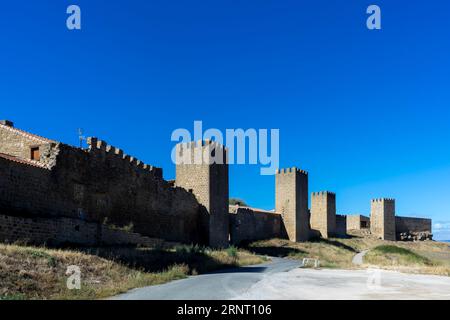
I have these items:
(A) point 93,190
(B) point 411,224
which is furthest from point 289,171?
(B) point 411,224

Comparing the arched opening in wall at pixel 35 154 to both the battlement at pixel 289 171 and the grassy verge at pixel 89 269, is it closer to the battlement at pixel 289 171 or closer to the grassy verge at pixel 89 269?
the grassy verge at pixel 89 269

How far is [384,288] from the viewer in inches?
544

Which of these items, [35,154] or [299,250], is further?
[299,250]

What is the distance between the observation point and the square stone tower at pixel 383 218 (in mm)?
61625

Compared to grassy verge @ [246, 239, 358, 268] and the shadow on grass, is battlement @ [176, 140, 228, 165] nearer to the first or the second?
grassy verge @ [246, 239, 358, 268]

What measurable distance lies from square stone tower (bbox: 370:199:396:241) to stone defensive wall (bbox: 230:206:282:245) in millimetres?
22456

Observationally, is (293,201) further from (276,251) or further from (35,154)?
(35,154)

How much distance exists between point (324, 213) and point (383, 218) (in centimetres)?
1367

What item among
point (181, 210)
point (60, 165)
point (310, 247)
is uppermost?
point (60, 165)

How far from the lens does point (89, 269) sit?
14.8 meters

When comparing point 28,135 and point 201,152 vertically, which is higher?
point 201,152
